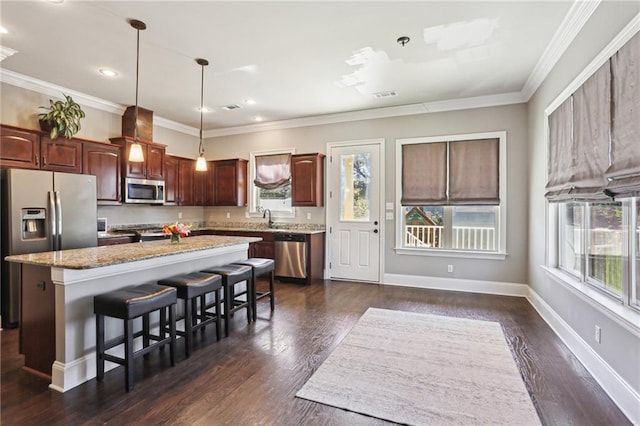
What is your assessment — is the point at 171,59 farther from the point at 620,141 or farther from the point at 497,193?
the point at 497,193

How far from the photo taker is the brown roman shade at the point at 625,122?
1.91m

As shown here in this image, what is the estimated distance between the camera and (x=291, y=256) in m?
5.57

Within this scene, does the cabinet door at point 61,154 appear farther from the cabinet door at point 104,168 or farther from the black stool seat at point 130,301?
the black stool seat at point 130,301

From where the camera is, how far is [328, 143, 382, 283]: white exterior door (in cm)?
556

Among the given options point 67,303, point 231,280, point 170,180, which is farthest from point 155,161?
point 67,303

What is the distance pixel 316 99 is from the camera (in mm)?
4988

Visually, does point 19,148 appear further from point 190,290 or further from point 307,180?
point 307,180

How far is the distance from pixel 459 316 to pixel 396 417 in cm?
220

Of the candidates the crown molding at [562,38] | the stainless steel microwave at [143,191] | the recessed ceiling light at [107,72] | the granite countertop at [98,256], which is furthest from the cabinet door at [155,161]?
the crown molding at [562,38]

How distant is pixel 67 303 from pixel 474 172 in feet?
16.4

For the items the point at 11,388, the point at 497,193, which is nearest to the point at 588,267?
the point at 497,193

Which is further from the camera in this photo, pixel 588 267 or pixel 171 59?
pixel 171 59

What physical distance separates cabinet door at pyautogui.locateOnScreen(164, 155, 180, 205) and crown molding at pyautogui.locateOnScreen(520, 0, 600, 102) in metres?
5.68

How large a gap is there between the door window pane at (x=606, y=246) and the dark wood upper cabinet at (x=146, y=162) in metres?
5.78
